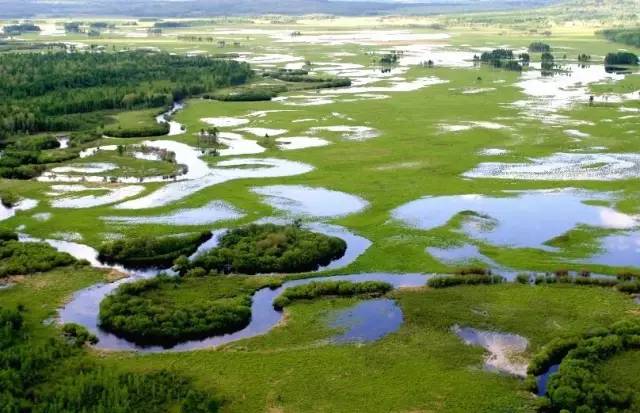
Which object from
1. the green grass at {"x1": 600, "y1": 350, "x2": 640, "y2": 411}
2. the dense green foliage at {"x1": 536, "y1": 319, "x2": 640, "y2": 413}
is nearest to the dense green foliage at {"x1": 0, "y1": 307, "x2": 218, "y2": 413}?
the dense green foliage at {"x1": 536, "y1": 319, "x2": 640, "y2": 413}

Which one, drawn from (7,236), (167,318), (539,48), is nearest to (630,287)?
(167,318)

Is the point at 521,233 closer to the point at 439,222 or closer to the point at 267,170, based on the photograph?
Answer: the point at 439,222

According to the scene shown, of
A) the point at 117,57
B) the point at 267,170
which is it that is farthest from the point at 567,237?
the point at 117,57

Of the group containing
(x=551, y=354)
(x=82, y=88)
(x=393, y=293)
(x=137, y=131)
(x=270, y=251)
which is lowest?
(x=551, y=354)

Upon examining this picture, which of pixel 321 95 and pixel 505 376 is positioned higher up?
pixel 321 95

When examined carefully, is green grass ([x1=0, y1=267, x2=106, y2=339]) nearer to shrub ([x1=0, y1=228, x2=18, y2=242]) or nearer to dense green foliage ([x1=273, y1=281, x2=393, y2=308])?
shrub ([x1=0, y1=228, x2=18, y2=242])

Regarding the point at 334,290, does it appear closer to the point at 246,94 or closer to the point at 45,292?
the point at 45,292
